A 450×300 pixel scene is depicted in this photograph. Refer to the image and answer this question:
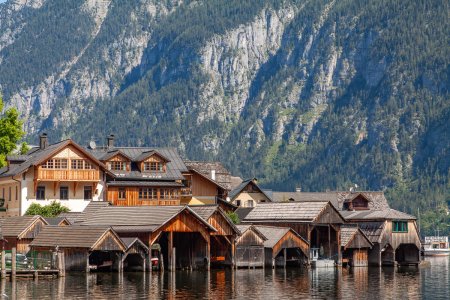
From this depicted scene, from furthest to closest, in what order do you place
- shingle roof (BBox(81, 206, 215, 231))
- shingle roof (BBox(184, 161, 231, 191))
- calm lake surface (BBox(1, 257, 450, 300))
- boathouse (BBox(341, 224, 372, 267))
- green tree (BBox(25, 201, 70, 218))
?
shingle roof (BBox(184, 161, 231, 191)) < boathouse (BBox(341, 224, 372, 267)) < green tree (BBox(25, 201, 70, 218)) < shingle roof (BBox(81, 206, 215, 231)) < calm lake surface (BBox(1, 257, 450, 300))

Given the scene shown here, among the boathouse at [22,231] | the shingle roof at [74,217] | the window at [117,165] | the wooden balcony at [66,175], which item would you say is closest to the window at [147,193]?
the window at [117,165]

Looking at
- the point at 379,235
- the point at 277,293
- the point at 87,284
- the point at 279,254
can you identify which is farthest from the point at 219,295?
the point at 379,235

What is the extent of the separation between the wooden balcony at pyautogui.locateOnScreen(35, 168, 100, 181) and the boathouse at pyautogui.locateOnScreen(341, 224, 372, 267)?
105ft

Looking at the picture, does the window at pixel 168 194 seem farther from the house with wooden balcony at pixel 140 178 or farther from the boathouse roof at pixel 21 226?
the boathouse roof at pixel 21 226

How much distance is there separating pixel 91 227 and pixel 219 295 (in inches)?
979

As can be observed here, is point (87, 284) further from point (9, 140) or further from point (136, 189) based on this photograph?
point (9, 140)

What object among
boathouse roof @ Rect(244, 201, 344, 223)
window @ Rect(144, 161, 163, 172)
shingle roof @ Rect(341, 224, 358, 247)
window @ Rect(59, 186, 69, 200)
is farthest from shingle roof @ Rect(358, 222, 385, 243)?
window @ Rect(59, 186, 69, 200)

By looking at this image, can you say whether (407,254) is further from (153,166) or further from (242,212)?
(153,166)

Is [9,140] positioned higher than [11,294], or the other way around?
[9,140]

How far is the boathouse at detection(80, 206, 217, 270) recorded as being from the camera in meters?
116

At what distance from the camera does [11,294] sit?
89688 millimetres

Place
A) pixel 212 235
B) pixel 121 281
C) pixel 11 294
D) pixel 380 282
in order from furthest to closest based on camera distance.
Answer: pixel 212 235 < pixel 380 282 < pixel 121 281 < pixel 11 294

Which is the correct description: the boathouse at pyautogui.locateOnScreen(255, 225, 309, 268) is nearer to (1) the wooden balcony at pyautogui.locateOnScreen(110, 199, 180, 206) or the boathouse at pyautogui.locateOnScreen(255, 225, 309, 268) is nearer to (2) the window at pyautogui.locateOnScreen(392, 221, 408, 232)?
(2) the window at pyautogui.locateOnScreen(392, 221, 408, 232)

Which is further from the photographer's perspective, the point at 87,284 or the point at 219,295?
the point at 87,284
